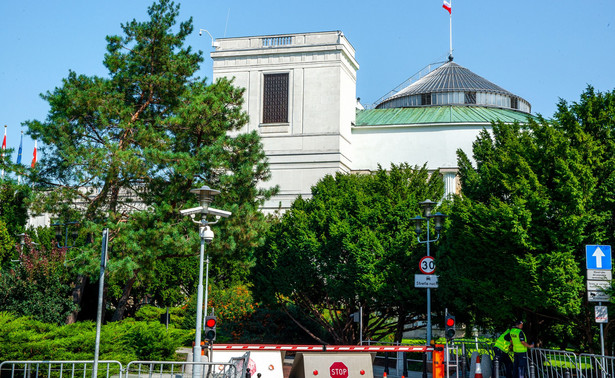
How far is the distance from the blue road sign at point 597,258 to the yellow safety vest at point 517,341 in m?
3.57

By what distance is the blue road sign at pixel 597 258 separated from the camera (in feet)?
46.6

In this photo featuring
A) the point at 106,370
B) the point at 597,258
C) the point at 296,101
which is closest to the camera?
the point at 597,258

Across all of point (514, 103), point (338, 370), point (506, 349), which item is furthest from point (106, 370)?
point (514, 103)

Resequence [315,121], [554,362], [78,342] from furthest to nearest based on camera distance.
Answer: [315,121], [78,342], [554,362]

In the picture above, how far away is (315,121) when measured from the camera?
5728 centimetres

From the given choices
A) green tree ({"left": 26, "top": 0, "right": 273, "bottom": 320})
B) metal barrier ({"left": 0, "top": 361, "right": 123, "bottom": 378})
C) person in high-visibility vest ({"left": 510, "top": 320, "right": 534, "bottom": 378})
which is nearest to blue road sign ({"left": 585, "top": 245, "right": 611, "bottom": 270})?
person in high-visibility vest ({"left": 510, "top": 320, "right": 534, "bottom": 378})

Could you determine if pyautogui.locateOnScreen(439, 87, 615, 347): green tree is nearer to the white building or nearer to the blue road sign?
the blue road sign

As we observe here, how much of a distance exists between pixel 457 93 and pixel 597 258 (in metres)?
53.4

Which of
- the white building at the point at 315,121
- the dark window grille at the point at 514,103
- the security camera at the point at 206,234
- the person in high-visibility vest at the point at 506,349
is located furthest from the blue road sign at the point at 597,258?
the dark window grille at the point at 514,103

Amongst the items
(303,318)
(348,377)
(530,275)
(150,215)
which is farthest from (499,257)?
(303,318)

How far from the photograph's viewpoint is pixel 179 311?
46469 millimetres

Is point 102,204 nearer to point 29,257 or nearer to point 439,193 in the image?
point 29,257

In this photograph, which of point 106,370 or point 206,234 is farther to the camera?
point 206,234

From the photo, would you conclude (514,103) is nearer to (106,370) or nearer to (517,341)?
(517,341)
